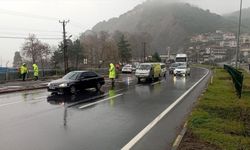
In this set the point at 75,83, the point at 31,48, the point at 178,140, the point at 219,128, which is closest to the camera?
the point at 178,140

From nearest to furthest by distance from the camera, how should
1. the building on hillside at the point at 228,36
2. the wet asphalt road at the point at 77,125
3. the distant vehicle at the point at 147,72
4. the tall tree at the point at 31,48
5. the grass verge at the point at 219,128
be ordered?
the grass verge at the point at 219,128
the wet asphalt road at the point at 77,125
the distant vehicle at the point at 147,72
the tall tree at the point at 31,48
the building on hillside at the point at 228,36

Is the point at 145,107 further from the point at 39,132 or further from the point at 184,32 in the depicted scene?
the point at 184,32

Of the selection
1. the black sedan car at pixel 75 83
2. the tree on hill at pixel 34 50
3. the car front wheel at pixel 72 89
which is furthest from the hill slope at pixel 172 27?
the car front wheel at pixel 72 89

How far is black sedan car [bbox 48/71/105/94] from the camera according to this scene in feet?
64.1

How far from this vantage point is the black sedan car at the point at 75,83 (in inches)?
769

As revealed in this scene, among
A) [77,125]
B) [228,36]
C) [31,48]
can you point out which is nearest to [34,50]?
[31,48]

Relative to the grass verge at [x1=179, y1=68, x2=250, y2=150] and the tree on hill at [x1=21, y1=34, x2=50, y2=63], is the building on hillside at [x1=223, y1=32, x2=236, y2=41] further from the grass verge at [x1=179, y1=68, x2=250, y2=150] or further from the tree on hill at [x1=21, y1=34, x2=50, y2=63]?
the grass verge at [x1=179, y1=68, x2=250, y2=150]

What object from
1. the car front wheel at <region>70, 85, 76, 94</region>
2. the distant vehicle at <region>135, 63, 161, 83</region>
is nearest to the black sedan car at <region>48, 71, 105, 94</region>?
the car front wheel at <region>70, 85, 76, 94</region>

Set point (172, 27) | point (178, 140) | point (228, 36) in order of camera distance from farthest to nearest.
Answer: point (228, 36)
point (172, 27)
point (178, 140)

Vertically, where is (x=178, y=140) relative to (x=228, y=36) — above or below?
below

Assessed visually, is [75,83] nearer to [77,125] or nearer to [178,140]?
[77,125]

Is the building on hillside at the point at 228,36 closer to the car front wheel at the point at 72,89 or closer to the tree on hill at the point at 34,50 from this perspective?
the tree on hill at the point at 34,50

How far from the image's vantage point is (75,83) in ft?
66.6

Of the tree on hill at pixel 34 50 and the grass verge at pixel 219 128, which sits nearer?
the grass verge at pixel 219 128
